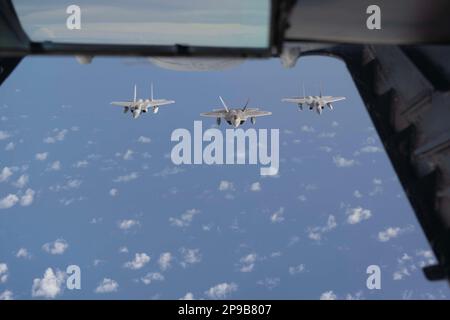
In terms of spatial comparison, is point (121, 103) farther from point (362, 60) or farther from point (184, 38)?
point (184, 38)

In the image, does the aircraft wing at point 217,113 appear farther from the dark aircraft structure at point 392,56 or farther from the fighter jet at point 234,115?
the dark aircraft structure at point 392,56

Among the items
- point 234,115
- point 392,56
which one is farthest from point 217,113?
point 392,56

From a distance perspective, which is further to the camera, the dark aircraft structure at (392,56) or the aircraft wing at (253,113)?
the aircraft wing at (253,113)

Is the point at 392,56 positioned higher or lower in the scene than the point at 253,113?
lower

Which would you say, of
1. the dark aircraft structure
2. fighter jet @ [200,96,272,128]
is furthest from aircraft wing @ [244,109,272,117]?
the dark aircraft structure

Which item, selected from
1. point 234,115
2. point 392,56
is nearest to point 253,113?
point 234,115

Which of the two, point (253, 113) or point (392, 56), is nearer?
point (392, 56)

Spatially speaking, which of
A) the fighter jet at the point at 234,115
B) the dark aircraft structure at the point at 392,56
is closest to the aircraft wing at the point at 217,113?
the fighter jet at the point at 234,115

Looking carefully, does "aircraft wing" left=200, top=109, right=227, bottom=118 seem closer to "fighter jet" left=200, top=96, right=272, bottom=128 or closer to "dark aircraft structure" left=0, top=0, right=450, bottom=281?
"fighter jet" left=200, top=96, right=272, bottom=128

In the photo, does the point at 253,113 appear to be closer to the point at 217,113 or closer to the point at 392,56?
the point at 217,113

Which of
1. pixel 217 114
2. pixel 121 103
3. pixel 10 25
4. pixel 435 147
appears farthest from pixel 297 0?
pixel 121 103

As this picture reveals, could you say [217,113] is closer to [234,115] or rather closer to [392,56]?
[234,115]
